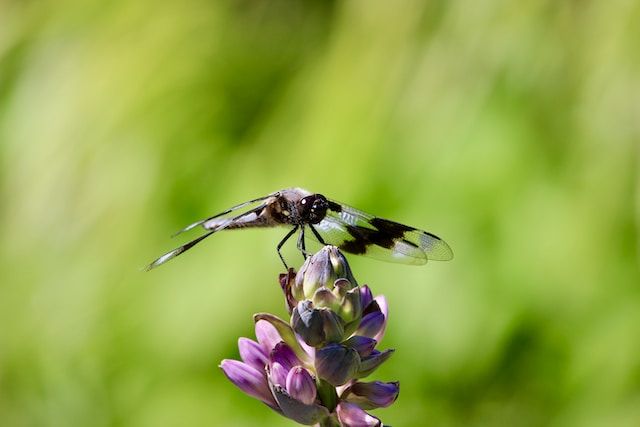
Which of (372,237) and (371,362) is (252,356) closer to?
(371,362)

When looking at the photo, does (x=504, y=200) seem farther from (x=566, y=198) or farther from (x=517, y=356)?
(x=517, y=356)

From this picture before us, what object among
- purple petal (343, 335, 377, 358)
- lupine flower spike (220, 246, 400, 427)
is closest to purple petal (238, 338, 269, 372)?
lupine flower spike (220, 246, 400, 427)

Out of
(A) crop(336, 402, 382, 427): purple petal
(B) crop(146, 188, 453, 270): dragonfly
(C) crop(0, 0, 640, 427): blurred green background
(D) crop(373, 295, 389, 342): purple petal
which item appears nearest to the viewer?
(A) crop(336, 402, 382, 427): purple petal

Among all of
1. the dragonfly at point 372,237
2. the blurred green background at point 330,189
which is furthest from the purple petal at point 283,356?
the blurred green background at point 330,189

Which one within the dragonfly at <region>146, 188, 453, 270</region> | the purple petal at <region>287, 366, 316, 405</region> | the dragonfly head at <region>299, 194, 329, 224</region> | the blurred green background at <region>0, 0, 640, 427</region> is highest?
the blurred green background at <region>0, 0, 640, 427</region>

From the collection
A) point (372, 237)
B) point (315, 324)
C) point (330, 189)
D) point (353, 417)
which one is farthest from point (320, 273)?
point (330, 189)

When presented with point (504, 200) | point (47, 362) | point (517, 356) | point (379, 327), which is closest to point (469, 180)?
point (504, 200)

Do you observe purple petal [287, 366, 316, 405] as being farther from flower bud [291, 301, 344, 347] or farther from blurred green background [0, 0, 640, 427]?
blurred green background [0, 0, 640, 427]

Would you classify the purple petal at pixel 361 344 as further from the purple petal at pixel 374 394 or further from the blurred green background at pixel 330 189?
the blurred green background at pixel 330 189
